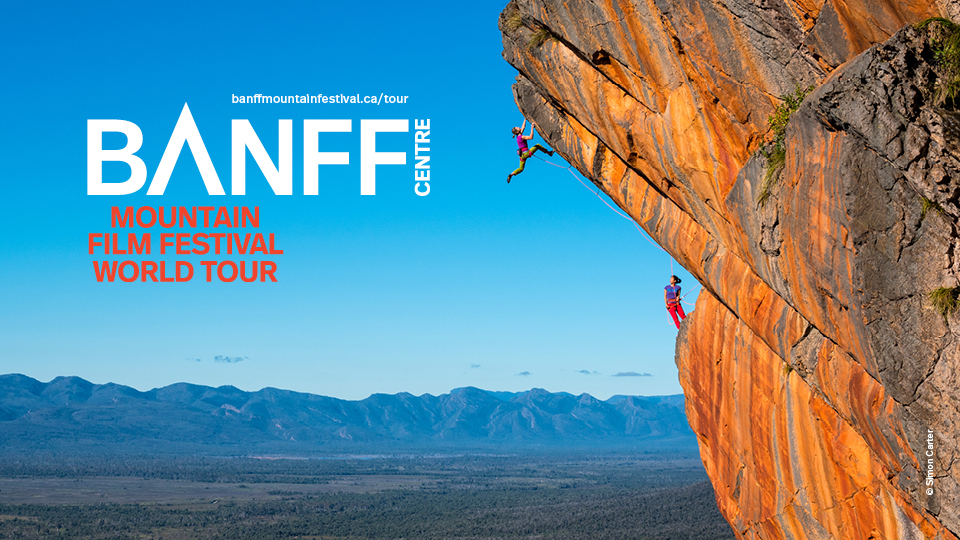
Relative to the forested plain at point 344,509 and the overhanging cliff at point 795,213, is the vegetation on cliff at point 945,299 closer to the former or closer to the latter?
the overhanging cliff at point 795,213

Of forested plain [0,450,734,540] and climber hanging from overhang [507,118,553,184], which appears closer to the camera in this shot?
climber hanging from overhang [507,118,553,184]

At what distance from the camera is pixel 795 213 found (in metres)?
10.8

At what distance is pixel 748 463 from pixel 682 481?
183m

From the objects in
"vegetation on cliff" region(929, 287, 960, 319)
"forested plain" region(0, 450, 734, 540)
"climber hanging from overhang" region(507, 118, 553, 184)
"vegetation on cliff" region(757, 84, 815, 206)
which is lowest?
"forested plain" region(0, 450, 734, 540)

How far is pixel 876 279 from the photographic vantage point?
940cm

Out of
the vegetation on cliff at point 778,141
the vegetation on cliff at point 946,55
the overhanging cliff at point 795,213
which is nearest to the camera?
Answer: the vegetation on cliff at point 946,55

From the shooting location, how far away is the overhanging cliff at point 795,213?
901cm

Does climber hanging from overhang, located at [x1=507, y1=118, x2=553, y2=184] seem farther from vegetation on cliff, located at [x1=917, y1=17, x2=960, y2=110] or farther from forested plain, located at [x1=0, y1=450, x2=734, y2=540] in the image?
forested plain, located at [x1=0, y1=450, x2=734, y2=540]

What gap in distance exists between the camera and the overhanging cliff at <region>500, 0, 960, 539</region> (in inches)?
355

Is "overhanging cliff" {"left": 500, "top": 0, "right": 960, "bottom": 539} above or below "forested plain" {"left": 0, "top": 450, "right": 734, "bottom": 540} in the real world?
above

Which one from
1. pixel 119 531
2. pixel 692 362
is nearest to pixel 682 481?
pixel 119 531

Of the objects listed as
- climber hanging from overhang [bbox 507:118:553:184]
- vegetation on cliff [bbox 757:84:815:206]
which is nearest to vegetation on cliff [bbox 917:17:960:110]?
vegetation on cliff [bbox 757:84:815:206]

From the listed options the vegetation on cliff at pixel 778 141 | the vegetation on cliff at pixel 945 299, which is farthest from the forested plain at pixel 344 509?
the vegetation on cliff at pixel 945 299

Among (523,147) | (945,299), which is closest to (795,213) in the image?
(945,299)
